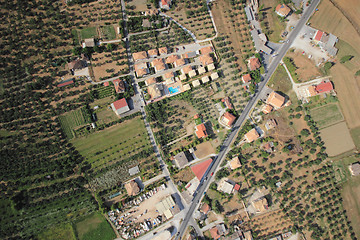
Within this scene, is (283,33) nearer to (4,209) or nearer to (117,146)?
(117,146)

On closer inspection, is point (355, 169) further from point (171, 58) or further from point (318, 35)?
point (171, 58)

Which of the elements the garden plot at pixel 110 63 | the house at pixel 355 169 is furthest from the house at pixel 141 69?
the house at pixel 355 169

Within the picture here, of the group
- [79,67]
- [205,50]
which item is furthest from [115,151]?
[205,50]

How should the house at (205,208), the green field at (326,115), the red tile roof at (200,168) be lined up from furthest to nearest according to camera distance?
1. the green field at (326,115)
2. the red tile roof at (200,168)
3. the house at (205,208)

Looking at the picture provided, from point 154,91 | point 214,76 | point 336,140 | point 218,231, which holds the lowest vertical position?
point 218,231

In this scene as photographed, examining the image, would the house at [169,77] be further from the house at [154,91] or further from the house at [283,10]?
the house at [283,10]

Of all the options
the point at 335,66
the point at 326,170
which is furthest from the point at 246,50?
the point at 326,170

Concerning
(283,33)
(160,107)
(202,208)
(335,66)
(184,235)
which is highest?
(283,33)
